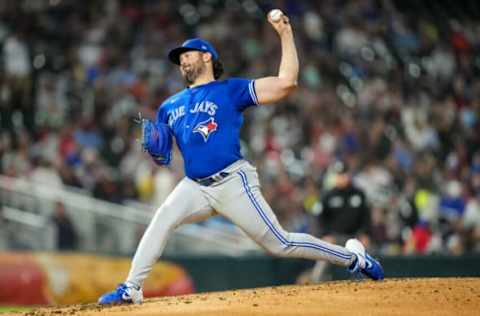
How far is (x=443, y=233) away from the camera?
47.5 feet

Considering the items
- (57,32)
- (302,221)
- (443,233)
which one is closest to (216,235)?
(302,221)

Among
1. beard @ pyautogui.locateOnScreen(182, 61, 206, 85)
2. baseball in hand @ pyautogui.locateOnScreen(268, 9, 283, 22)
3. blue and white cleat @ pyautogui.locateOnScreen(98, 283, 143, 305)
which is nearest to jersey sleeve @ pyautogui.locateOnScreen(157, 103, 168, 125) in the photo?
beard @ pyautogui.locateOnScreen(182, 61, 206, 85)

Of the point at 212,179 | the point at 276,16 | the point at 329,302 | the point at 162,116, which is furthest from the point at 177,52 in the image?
the point at 329,302

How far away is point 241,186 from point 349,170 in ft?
17.8

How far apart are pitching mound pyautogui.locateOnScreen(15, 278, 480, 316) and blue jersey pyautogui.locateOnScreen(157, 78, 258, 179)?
0.98 meters

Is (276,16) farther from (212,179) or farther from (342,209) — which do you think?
(342,209)

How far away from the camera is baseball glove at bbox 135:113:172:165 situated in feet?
24.2

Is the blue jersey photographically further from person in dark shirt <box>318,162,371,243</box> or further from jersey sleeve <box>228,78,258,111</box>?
person in dark shirt <box>318,162,371,243</box>

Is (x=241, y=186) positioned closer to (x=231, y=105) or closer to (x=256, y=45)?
(x=231, y=105)

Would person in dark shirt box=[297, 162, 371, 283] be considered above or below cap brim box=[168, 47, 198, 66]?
below

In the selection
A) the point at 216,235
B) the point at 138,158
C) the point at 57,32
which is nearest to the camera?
the point at 216,235

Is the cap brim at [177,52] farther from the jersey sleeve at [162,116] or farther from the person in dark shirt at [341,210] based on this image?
the person in dark shirt at [341,210]

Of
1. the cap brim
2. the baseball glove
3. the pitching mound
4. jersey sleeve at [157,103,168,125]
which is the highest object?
the cap brim

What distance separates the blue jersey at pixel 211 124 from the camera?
729 cm
